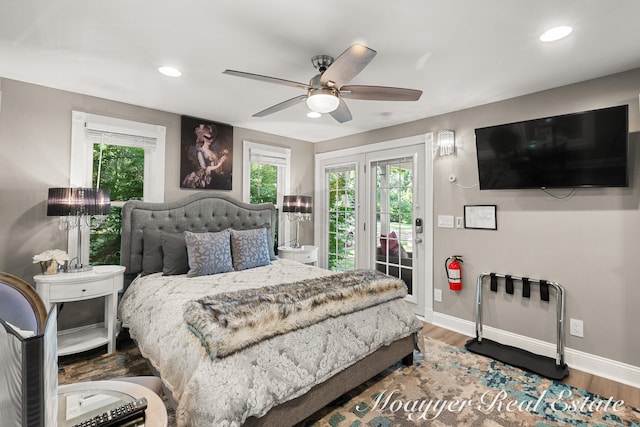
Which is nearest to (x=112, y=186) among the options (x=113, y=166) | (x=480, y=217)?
(x=113, y=166)

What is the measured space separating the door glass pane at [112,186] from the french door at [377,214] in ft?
8.85

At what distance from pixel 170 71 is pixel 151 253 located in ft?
5.69

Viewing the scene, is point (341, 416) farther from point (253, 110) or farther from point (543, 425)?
point (253, 110)

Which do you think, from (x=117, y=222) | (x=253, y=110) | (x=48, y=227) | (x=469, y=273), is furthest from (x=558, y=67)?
(x=48, y=227)

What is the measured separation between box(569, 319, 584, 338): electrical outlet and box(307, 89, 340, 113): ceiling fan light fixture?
2.80 metres

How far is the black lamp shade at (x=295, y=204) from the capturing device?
175 inches

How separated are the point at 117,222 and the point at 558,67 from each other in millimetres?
4351

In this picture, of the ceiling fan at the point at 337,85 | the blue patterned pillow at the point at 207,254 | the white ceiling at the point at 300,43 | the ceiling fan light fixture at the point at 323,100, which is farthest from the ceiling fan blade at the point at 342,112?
the blue patterned pillow at the point at 207,254

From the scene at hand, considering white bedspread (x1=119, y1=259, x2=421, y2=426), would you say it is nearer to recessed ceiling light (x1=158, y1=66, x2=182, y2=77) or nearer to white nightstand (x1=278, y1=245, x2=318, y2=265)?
white nightstand (x1=278, y1=245, x2=318, y2=265)

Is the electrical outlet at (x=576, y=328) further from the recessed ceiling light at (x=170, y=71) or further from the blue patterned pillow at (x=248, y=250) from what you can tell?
the recessed ceiling light at (x=170, y=71)

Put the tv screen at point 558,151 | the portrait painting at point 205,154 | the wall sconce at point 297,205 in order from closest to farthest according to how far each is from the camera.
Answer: the tv screen at point 558,151, the portrait painting at point 205,154, the wall sconce at point 297,205

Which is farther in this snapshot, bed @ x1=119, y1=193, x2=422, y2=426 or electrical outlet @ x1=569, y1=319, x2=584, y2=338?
electrical outlet @ x1=569, y1=319, x2=584, y2=338

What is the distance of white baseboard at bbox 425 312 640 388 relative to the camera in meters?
2.51

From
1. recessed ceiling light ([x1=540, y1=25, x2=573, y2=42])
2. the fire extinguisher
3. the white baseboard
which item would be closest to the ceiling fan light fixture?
recessed ceiling light ([x1=540, y1=25, x2=573, y2=42])
